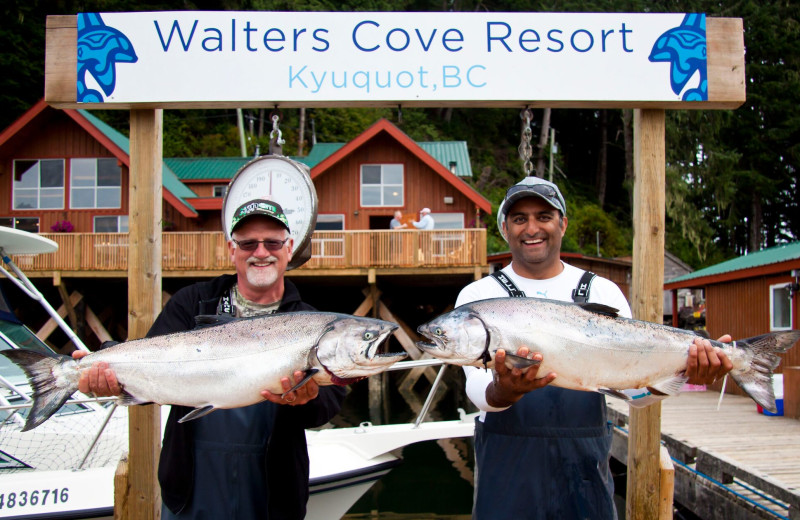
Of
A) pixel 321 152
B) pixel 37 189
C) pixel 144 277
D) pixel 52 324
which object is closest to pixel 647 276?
pixel 144 277

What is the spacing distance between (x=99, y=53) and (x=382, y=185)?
60.4ft

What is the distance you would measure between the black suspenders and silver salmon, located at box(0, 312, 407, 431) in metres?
0.72

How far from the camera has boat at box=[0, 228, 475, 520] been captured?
4.75 m

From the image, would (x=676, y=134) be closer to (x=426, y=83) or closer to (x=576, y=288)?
(x=426, y=83)

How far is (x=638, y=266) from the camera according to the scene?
3.80 m

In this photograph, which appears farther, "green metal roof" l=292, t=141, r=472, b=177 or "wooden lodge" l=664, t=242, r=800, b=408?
"green metal roof" l=292, t=141, r=472, b=177

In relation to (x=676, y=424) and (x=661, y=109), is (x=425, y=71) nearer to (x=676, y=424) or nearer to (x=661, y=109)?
(x=661, y=109)

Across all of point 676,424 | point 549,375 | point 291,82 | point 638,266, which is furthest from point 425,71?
point 676,424

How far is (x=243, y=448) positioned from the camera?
283 cm

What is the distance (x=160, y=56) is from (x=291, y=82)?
79cm

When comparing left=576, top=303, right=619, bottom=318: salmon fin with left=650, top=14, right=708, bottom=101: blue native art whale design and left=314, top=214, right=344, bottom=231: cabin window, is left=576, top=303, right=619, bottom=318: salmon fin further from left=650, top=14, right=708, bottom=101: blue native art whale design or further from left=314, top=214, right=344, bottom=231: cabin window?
left=314, top=214, right=344, bottom=231: cabin window

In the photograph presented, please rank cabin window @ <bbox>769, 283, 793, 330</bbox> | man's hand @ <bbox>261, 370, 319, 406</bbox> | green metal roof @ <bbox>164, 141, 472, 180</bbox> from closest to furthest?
man's hand @ <bbox>261, 370, 319, 406</bbox>
cabin window @ <bbox>769, 283, 793, 330</bbox>
green metal roof @ <bbox>164, 141, 472, 180</bbox>

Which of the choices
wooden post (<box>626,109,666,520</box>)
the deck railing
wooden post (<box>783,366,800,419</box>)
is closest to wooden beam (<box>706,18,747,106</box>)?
wooden post (<box>626,109,666,520</box>)

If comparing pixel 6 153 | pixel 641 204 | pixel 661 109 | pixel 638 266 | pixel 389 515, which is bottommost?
pixel 389 515
